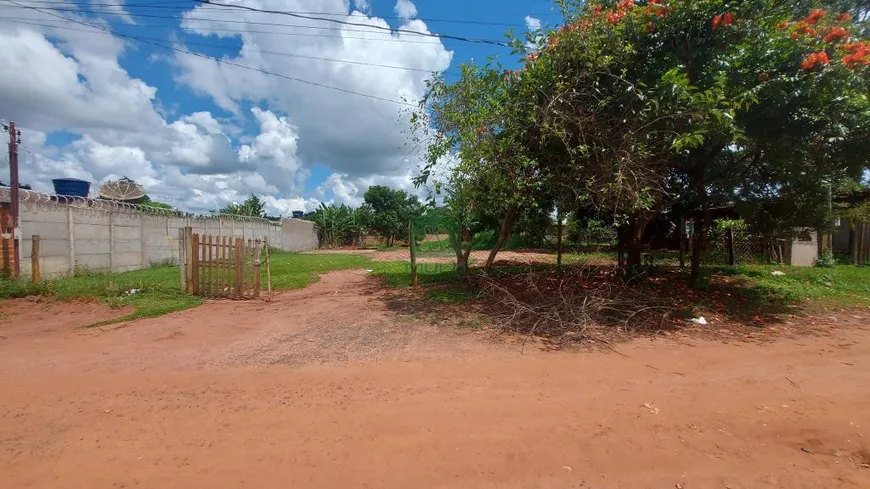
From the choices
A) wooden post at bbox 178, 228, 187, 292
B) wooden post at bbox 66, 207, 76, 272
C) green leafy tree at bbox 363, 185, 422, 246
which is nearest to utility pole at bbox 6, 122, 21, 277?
wooden post at bbox 66, 207, 76, 272

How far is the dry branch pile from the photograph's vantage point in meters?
6.08

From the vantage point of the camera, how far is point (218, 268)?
842 centimetres

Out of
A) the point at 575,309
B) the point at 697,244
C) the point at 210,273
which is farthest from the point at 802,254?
the point at 210,273

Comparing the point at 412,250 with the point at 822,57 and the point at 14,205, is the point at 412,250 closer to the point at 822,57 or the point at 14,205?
the point at 822,57

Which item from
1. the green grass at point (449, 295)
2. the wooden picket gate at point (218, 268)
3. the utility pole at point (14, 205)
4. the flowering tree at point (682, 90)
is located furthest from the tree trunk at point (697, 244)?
the utility pole at point (14, 205)

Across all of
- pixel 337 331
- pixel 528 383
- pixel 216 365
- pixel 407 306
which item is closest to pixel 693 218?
pixel 407 306

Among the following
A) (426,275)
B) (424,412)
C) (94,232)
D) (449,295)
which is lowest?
(424,412)

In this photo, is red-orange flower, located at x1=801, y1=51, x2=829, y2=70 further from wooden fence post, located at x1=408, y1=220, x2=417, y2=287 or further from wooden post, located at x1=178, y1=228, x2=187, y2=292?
wooden post, located at x1=178, y1=228, x2=187, y2=292

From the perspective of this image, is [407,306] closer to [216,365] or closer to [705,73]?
[216,365]

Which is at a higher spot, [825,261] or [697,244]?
[697,244]

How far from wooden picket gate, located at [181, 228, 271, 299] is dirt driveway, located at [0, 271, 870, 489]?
245 cm

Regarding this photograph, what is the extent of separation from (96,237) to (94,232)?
18 centimetres

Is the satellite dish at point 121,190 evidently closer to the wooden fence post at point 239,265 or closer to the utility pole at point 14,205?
the utility pole at point 14,205

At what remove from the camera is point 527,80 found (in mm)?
6844
